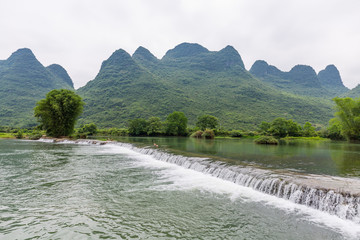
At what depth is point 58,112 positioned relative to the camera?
48812mm

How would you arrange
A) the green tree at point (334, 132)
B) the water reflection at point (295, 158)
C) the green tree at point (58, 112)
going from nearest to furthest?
the water reflection at point (295, 158)
the green tree at point (58, 112)
the green tree at point (334, 132)

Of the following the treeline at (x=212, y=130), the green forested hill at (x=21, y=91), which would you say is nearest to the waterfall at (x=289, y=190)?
the treeline at (x=212, y=130)

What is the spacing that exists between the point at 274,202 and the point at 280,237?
337 cm

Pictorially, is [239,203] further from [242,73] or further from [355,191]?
[242,73]

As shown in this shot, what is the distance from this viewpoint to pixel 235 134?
75.5m

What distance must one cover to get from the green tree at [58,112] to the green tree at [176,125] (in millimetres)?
35386

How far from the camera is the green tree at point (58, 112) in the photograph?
49.1m

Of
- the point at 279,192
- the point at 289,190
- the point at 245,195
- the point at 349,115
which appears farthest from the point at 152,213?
the point at 349,115

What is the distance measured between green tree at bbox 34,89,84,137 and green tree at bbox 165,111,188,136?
116ft

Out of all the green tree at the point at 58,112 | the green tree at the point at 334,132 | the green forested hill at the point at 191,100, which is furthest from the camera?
the green forested hill at the point at 191,100

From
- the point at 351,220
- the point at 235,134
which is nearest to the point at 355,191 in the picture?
the point at 351,220

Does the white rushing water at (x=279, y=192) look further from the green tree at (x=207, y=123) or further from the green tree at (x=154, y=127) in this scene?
the green tree at (x=207, y=123)

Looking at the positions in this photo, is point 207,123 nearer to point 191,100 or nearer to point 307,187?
point 191,100

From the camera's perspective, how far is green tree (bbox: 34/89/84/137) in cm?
4906
